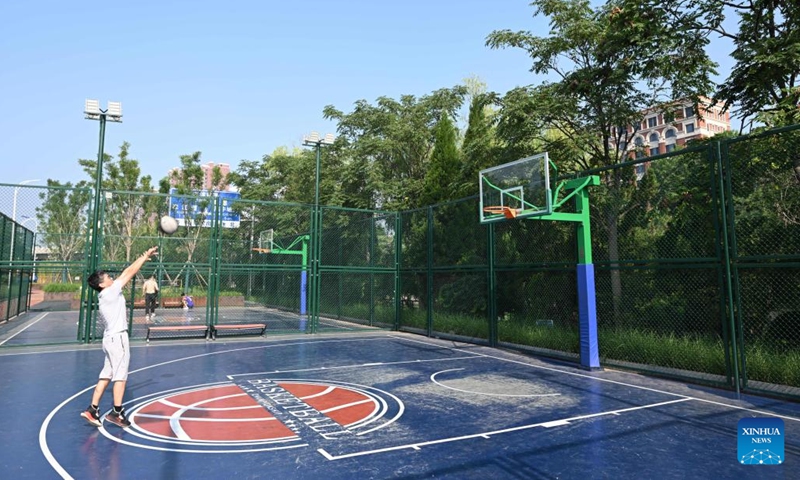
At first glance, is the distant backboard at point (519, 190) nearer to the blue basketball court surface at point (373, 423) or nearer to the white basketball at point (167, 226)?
the blue basketball court surface at point (373, 423)

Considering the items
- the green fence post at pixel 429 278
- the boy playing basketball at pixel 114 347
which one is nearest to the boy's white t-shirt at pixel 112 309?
the boy playing basketball at pixel 114 347

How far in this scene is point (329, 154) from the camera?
25.3 metres

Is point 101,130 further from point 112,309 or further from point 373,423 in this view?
point 373,423

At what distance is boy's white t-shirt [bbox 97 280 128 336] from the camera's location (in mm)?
5805

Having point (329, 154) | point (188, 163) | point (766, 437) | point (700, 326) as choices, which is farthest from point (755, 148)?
point (188, 163)

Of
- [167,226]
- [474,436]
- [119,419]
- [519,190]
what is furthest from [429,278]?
[119,419]

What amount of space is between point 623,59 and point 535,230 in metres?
5.12

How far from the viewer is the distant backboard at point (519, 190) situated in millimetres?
9523

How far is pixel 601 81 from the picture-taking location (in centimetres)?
1335

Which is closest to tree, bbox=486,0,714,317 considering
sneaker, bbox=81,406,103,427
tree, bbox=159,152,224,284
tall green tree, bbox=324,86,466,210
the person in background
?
tall green tree, bbox=324,86,466,210

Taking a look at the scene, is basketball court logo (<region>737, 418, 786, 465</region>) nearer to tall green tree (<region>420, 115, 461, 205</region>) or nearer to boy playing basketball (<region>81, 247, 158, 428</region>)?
boy playing basketball (<region>81, 247, 158, 428</region>)

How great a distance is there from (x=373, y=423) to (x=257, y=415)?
1536mm

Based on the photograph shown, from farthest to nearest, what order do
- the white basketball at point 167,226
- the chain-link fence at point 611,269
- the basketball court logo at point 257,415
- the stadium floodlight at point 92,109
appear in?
1. the stadium floodlight at point 92,109
2. the white basketball at point 167,226
3. the chain-link fence at point 611,269
4. the basketball court logo at point 257,415

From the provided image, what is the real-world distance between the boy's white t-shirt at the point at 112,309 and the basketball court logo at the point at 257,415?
1172mm
